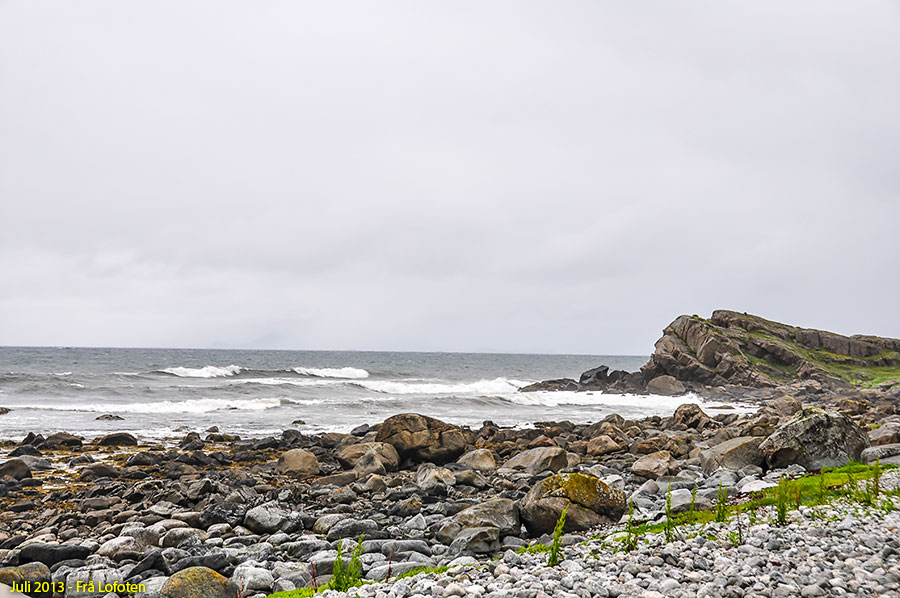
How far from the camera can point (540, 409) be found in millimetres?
44094

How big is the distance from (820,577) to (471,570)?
13.4 feet

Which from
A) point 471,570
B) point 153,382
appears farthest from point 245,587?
point 153,382

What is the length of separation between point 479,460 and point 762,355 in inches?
2109

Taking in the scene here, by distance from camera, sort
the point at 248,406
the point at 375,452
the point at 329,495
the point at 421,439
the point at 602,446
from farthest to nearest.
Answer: the point at 248,406, the point at 602,446, the point at 421,439, the point at 375,452, the point at 329,495

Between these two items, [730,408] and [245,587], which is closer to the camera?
[245,587]

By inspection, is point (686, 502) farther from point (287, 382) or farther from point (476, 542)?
point (287, 382)

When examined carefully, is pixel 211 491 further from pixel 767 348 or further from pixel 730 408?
pixel 767 348

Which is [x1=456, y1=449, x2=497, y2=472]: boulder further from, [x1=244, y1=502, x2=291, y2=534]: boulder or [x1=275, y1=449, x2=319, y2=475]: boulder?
[x1=244, y1=502, x2=291, y2=534]: boulder

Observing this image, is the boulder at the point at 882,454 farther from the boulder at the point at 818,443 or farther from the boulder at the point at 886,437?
the boulder at the point at 886,437

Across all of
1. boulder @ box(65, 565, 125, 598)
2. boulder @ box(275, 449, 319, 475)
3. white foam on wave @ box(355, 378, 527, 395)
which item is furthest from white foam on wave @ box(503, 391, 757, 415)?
boulder @ box(65, 565, 125, 598)

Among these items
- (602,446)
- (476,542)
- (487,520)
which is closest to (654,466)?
(602,446)

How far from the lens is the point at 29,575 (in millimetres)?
8398

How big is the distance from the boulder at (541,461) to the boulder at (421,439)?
94.7 inches

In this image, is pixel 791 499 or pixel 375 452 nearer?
pixel 791 499
